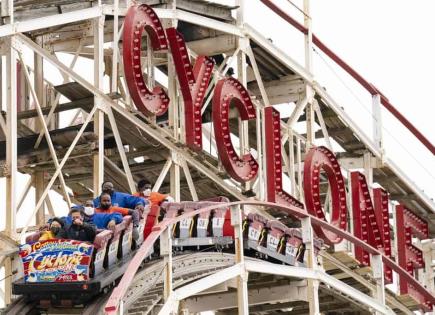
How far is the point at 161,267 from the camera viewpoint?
1094 inches

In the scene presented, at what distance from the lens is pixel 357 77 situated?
48750 millimetres

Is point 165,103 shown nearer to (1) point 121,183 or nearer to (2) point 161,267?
(1) point 121,183

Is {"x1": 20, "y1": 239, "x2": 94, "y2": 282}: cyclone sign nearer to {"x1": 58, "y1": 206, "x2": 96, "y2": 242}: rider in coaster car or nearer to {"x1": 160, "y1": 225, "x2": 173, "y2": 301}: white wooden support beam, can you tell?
{"x1": 58, "y1": 206, "x2": 96, "y2": 242}: rider in coaster car

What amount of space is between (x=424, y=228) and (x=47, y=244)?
1036 inches

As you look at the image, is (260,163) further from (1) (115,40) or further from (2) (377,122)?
(2) (377,122)

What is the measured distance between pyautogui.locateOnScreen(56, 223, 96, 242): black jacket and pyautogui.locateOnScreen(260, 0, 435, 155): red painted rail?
19834 mm

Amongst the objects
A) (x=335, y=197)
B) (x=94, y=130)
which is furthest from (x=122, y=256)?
(x=335, y=197)

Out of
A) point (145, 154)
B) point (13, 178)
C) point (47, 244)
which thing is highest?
point (145, 154)

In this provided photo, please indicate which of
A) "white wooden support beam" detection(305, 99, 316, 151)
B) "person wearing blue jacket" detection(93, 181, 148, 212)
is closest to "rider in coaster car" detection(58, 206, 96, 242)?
"person wearing blue jacket" detection(93, 181, 148, 212)

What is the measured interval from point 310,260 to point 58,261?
856 centimetres

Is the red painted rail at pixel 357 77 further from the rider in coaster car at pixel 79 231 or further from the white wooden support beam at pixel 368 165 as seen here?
the rider in coaster car at pixel 79 231

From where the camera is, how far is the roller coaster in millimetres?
26938

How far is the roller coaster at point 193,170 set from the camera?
2694 centimetres

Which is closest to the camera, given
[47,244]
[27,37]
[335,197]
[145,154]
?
[47,244]
